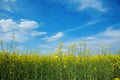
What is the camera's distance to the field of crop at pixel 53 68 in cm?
764

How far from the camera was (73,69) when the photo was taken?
8.27m

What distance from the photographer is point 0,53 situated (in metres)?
7.82

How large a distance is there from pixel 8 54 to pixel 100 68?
3.73m

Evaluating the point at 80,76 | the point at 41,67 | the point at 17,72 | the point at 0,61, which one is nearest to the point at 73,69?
the point at 80,76

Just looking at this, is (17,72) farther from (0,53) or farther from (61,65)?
(61,65)

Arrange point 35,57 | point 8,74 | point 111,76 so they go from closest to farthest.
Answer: point 8,74 < point 111,76 < point 35,57

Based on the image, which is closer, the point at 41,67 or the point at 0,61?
the point at 0,61

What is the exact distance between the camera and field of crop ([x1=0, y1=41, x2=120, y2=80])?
7.64 m

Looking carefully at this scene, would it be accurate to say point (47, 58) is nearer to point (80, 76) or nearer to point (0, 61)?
point (80, 76)

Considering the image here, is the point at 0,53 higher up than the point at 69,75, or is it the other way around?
the point at 0,53

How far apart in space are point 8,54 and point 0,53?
1.01ft

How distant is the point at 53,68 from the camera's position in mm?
8484

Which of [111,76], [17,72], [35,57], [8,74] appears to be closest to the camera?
[8,74]

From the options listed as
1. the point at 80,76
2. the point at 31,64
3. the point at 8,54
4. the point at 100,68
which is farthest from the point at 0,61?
the point at 100,68
